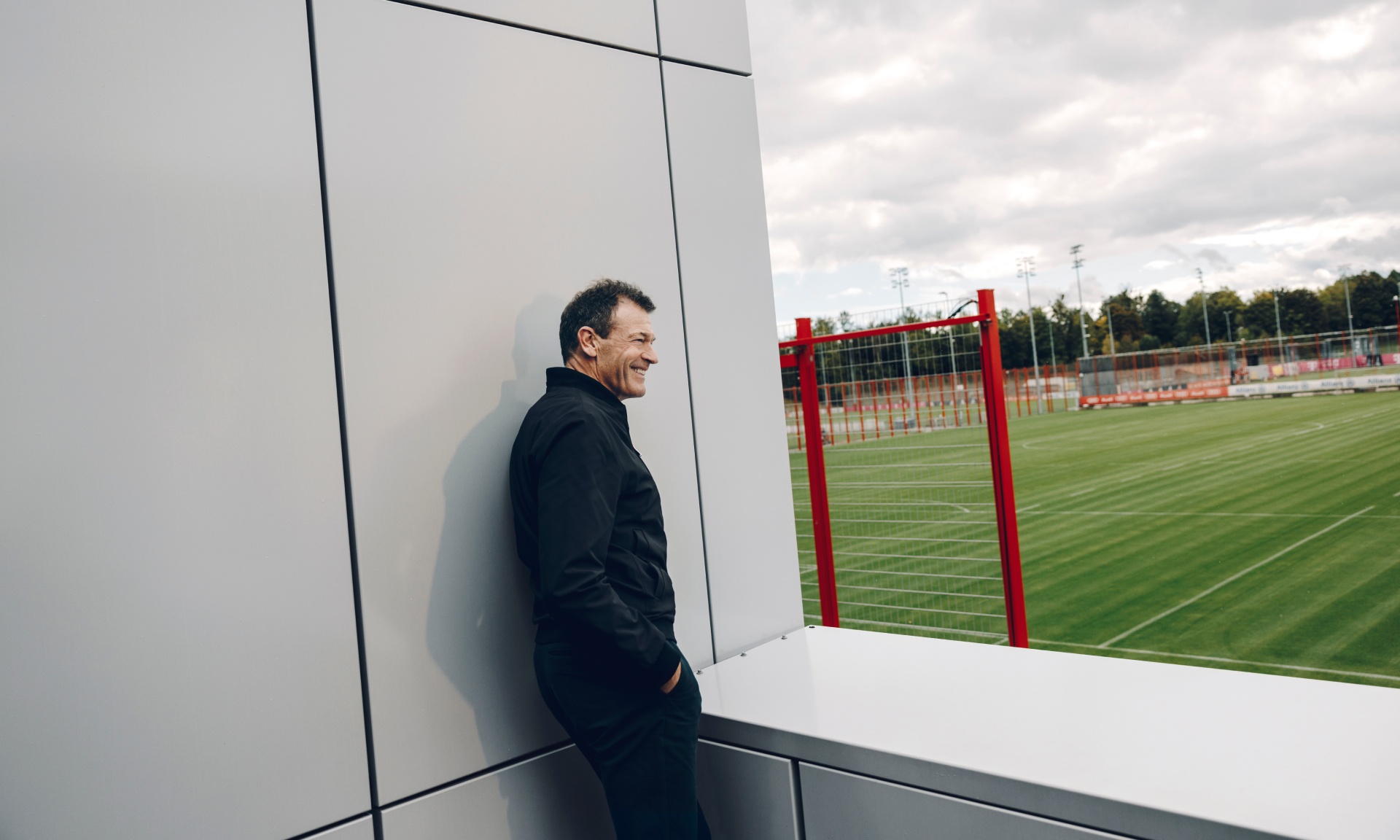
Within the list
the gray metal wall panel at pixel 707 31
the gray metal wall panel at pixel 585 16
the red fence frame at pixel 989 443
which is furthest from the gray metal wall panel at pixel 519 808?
the gray metal wall panel at pixel 707 31

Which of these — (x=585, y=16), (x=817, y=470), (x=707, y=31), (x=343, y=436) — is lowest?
(x=817, y=470)

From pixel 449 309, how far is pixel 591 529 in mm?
853

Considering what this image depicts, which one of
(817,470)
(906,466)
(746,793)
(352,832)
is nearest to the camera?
(352,832)

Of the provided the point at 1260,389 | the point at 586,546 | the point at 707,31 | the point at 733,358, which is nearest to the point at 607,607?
the point at 586,546

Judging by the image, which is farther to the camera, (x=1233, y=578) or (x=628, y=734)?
(x=1233, y=578)

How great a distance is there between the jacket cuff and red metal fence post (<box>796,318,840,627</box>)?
2.76 meters

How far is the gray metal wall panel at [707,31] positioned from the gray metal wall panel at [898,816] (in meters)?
2.60

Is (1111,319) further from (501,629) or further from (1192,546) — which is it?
(501,629)

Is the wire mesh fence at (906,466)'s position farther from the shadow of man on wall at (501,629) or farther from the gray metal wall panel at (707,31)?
the shadow of man on wall at (501,629)

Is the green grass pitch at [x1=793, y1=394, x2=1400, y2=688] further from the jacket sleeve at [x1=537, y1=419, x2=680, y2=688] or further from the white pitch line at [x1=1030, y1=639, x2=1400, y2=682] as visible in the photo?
the jacket sleeve at [x1=537, y1=419, x2=680, y2=688]

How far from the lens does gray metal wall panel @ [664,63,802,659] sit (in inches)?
123

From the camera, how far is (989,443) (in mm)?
4562

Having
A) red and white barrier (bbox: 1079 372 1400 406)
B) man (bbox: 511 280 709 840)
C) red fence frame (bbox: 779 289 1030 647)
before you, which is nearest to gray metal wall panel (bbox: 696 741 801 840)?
man (bbox: 511 280 709 840)

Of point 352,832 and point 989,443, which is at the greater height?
point 989,443
